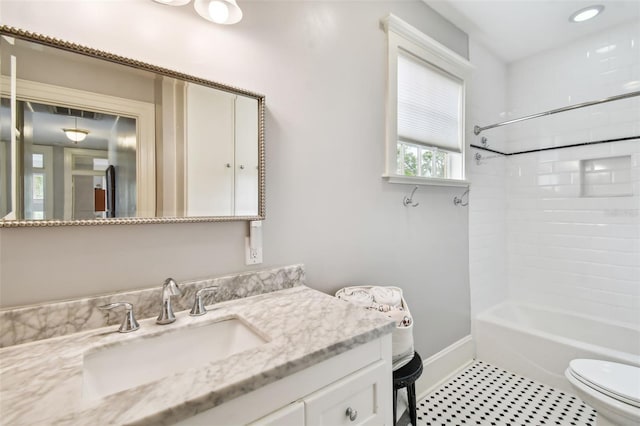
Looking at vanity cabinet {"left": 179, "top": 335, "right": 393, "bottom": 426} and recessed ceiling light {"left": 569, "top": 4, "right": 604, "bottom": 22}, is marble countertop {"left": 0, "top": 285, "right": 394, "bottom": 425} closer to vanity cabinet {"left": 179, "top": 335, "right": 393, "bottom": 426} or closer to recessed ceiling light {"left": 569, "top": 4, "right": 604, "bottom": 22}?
vanity cabinet {"left": 179, "top": 335, "right": 393, "bottom": 426}

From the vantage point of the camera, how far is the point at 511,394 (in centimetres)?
205

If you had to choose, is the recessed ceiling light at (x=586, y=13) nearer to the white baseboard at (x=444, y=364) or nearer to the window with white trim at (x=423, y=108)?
the window with white trim at (x=423, y=108)

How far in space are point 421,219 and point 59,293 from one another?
1.89 meters

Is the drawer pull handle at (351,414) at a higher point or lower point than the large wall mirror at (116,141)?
lower

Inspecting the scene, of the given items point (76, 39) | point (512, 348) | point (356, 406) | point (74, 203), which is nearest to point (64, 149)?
point (74, 203)

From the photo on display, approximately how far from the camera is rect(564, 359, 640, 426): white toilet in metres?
1.37

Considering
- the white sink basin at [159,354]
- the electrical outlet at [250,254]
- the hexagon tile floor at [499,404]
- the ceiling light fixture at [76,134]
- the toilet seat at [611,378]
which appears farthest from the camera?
the hexagon tile floor at [499,404]

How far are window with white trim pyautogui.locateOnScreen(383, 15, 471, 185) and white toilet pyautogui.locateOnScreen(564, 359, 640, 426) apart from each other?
131 cm

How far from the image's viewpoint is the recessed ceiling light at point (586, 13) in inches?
82.6

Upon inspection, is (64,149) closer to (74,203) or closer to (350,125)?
(74,203)

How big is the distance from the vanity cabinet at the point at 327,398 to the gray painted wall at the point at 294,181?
59cm

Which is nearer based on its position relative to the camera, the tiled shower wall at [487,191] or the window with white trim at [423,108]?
the window with white trim at [423,108]

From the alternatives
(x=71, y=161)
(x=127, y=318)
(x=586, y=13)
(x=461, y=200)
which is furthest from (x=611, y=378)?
(x=71, y=161)

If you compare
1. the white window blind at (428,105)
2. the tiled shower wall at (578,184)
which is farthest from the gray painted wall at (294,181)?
the tiled shower wall at (578,184)
